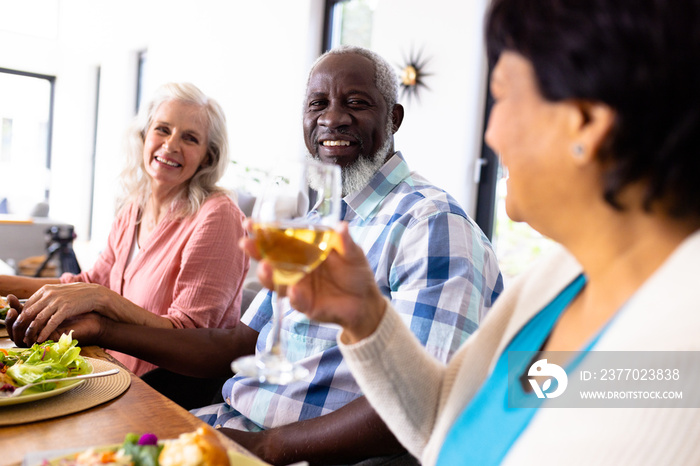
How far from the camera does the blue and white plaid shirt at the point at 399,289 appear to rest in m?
1.22

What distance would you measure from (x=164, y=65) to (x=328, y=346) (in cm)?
712

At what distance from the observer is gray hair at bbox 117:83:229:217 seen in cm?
222

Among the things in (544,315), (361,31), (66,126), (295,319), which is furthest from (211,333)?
(66,126)

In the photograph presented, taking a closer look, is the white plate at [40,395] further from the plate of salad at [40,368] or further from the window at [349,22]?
the window at [349,22]

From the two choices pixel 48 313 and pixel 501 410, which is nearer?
pixel 501 410

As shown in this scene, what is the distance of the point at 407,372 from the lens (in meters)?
0.84

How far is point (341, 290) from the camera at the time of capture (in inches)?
30.7

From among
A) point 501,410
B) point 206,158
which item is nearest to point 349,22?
point 206,158

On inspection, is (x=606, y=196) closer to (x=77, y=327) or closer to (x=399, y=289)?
(x=399, y=289)

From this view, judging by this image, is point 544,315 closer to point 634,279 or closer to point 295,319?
point 634,279

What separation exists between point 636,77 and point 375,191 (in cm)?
104

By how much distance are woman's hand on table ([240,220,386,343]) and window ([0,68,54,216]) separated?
10586mm

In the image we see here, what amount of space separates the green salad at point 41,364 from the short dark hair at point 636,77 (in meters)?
0.89

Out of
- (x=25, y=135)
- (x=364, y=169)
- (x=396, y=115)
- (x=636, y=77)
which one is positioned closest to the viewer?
(x=636, y=77)
